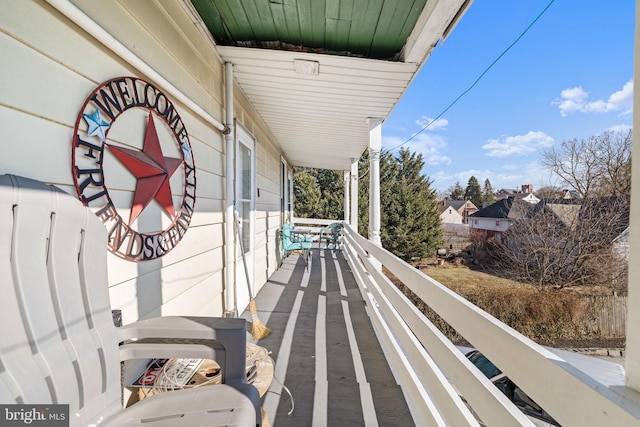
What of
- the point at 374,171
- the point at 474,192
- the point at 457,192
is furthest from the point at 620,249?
the point at 457,192

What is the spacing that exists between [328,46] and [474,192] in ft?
160

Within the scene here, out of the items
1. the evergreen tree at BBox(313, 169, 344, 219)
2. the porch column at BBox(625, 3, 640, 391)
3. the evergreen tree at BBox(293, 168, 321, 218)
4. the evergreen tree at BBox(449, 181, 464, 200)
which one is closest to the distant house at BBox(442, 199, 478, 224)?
the evergreen tree at BBox(449, 181, 464, 200)

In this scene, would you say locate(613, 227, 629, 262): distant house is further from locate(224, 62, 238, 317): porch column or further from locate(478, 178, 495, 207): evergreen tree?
locate(478, 178, 495, 207): evergreen tree

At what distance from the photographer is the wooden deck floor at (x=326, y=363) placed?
160 centimetres

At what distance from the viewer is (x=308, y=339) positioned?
98.0 inches

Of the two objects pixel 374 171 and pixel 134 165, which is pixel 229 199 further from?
pixel 374 171

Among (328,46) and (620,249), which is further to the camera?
(620,249)

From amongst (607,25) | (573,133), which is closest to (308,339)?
(607,25)

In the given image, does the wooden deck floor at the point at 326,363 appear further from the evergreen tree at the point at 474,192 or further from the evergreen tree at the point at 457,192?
the evergreen tree at the point at 457,192

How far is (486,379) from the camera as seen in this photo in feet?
3.16

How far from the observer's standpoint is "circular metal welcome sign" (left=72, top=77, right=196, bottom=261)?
1.11 m

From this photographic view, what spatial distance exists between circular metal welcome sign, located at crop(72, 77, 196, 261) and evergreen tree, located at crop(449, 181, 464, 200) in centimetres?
5049

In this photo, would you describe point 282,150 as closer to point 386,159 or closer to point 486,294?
point 486,294

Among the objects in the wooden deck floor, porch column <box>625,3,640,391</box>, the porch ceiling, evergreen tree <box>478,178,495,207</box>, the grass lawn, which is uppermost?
evergreen tree <box>478,178,495,207</box>
